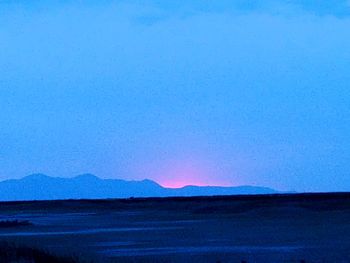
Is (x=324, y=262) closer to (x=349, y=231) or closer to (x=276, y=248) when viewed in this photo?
(x=276, y=248)

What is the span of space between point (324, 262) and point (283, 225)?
838 inches

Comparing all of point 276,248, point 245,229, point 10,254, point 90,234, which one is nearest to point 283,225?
point 245,229

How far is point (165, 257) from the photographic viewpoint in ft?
94.6

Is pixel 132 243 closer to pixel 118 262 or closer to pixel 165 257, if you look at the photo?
pixel 165 257

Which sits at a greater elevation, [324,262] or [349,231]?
[349,231]

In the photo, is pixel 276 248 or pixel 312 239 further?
A: pixel 312 239

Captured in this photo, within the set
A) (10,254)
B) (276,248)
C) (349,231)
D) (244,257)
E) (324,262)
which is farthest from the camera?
(349,231)

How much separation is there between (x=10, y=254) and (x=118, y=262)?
4253mm

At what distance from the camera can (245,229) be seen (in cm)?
4406

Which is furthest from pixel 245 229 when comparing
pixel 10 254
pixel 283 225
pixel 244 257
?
pixel 10 254

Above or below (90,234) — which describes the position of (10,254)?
below

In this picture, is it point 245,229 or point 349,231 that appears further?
point 245,229

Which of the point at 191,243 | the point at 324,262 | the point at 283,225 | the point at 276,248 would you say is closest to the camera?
the point at 324,262

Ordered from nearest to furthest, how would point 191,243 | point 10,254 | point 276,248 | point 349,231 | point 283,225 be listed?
1. point 10,254
2. point 276,248
3. point 191,243
4. point 349,231
5. point 283,225
